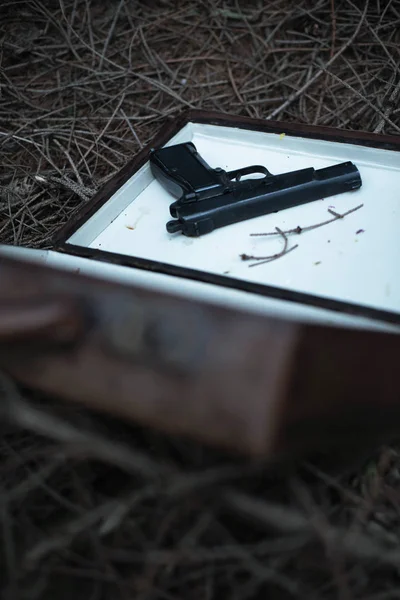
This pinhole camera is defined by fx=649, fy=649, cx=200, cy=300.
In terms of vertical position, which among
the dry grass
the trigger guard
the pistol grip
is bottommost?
the dry grass

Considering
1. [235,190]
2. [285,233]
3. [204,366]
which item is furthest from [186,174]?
[204,366]

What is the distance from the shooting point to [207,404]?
0.81 metres

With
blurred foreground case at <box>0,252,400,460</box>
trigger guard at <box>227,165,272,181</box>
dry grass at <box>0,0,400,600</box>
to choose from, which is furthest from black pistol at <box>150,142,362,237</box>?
blurred foreground case at <box>0,252,400,460</box>

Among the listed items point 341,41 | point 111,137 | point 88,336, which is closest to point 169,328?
point 88,336

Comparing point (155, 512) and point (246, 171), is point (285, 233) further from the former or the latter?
point (155, 512)

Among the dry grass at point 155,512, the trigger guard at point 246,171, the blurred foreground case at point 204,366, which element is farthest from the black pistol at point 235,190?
the blurred foreground case at point 204,366

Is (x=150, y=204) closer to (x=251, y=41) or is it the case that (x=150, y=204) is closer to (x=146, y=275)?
(x=146, y=275)

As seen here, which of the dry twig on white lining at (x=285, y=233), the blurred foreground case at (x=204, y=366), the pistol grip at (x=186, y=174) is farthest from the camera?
the pistol grip at (x=186, y=174)

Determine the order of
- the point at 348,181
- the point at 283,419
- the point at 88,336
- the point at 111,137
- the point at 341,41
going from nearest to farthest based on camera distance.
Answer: the point at 283,419, the point at 88,336, the point at 348,181, the point at 111,137, the point at 341,41

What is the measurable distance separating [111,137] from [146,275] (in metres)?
0.83

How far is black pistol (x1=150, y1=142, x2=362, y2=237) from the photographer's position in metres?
1.53

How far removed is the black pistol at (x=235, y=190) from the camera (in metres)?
1.53

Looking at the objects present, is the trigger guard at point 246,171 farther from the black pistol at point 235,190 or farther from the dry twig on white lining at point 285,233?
the dry twig on white lining at point 285,233

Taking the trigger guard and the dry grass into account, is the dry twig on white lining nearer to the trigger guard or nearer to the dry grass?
the trigger guard
